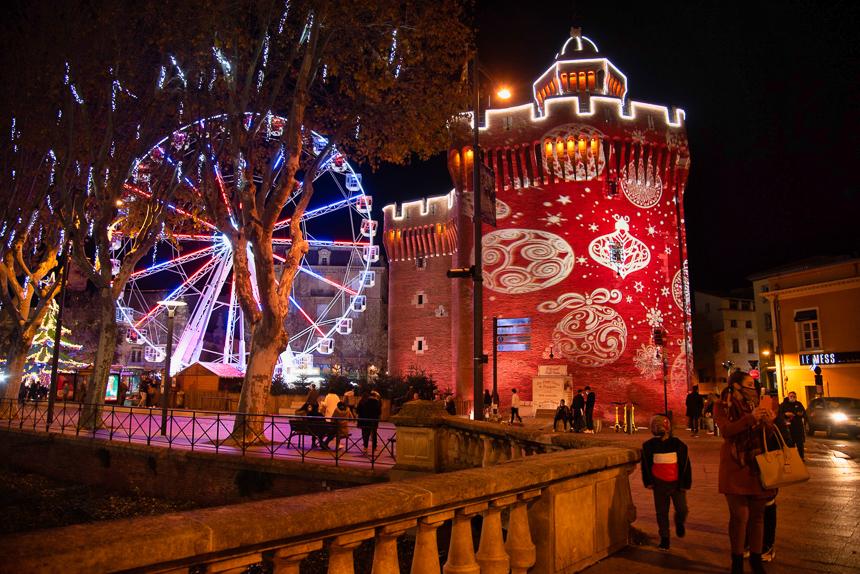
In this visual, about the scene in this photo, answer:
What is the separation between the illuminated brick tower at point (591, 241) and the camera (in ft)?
99.0

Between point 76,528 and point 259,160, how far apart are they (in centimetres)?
1952

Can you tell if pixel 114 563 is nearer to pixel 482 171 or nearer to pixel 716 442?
pixel 482 171

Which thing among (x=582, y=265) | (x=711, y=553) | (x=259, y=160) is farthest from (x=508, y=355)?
(x=711, y=553)

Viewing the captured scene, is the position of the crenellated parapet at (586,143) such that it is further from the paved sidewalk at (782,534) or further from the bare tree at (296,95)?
the paved sidewalk at (782,534)

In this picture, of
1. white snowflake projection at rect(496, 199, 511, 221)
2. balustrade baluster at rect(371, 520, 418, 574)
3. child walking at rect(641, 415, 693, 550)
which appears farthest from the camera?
white snowflake projection at rect(496, 199, 511, 221)

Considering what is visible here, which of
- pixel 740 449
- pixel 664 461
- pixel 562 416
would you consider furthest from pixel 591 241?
pixel 740 449

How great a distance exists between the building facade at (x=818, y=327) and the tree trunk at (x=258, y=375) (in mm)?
28079

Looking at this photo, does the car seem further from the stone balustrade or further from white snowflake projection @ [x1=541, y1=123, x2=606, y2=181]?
the stone balustrade

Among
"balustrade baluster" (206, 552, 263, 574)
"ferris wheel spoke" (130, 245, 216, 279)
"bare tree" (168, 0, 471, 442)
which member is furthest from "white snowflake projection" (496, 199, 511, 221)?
"balustrade baluster" (206, 552, 263, 574)

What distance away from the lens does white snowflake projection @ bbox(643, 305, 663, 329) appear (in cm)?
3050

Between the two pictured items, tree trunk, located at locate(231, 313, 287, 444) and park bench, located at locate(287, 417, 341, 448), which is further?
tree trunk, located at locate(231, 313, 287, 444)

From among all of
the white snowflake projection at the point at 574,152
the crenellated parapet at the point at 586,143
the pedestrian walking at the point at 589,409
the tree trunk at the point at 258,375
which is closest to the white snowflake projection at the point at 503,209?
the crenellated parapet at the point at 586,143

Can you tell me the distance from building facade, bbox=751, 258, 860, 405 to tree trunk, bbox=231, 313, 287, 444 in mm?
28079

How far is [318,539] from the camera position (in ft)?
10.1
